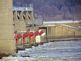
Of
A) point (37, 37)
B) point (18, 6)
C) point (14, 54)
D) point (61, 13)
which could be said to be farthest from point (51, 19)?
point (14, 54)

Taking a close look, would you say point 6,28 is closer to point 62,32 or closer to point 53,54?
point 53,54

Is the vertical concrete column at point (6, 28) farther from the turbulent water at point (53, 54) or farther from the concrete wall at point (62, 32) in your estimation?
the concrete wall at point (62, 32)

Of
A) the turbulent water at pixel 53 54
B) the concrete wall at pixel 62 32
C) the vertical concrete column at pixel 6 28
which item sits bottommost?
the concrete wall at pixel 62 32

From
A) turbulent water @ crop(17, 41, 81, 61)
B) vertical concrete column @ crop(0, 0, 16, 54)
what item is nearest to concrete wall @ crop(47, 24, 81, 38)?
turbulent water @ crop(17, 41, 81, 61)

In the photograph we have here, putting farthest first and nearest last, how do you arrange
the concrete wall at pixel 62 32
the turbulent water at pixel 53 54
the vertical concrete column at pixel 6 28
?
the concrete wall at pixel 62 32 < the vertical concrete column at pixel 6 28 < the turbulent water at pixel 53 54

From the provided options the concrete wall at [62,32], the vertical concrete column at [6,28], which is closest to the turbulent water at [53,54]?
the vertical concrete column at [6,28]

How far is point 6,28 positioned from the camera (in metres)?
29.8

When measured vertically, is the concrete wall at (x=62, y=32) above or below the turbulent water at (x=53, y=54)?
below

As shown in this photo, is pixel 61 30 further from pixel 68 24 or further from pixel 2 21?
pixel 2 21

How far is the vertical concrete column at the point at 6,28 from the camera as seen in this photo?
28797mm

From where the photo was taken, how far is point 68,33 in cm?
6316

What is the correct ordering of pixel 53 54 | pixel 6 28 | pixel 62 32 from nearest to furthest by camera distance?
pixel 6 28 → pixel 53 54 → pixel 62 32

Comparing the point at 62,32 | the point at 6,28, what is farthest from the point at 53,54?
the point at 62,32

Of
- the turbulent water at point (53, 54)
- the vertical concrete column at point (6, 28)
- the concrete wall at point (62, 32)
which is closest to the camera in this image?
the turbulent water at point (53, 54)
